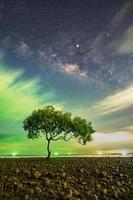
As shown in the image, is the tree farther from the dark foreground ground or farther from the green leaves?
the dark foreground ground

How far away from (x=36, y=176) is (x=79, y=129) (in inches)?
1821

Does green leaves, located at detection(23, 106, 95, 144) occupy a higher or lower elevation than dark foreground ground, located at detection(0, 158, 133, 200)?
higher

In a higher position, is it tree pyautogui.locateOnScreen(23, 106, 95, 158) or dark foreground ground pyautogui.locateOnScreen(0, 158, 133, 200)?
tree pyautogui.locateOnScreen(23, 106, 95, 158)

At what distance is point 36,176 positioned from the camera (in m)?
24.2

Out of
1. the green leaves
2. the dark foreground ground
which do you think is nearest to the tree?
the green leaves

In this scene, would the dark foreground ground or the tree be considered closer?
the dark foreground ground

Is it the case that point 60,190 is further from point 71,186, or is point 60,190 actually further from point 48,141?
point 48,141

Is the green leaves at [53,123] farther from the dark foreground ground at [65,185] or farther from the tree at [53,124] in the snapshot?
the dark foreground ground at [65,185]

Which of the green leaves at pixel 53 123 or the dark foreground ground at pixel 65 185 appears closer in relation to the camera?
the dark foreground ground at pixel 65 185

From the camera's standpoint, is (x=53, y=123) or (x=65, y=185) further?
(x=53, y=123)

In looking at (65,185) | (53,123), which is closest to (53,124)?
(53,123)

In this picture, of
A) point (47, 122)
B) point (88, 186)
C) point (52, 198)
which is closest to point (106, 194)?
point (88, 186)

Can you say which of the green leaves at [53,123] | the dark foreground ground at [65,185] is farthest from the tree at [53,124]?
Answer: the dark foreground ground at [65,185]

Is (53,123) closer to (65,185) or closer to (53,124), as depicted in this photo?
(53,124)
